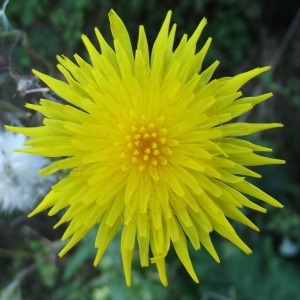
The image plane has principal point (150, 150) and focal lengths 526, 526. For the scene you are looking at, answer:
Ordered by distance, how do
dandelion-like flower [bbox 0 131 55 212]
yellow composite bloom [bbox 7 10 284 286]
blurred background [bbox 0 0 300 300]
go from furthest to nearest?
blurred background [bbox 0 0 300 300]
dandelion-like flower [bbox 0 131 55 212]
yellow composite bloom [bbox 7 10 284 286]

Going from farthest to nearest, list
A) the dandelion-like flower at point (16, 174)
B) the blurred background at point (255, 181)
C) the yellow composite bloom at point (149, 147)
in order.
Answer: the blurred background at point (255, 181), the dandelion-like flower at point (16, 174), the yellow composite bloom at point (149, 147)

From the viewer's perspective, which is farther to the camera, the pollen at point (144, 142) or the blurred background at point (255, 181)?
the blurred background at point (255, 181)

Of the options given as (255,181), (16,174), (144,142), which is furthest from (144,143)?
(255,181)

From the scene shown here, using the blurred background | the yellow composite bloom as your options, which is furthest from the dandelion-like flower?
the yellow composite bloom

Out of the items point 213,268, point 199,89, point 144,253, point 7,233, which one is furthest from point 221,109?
point 7,233

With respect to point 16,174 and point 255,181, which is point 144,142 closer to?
point 16,174

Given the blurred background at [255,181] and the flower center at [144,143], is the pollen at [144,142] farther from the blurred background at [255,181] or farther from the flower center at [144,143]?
the blurred background at [255,181]

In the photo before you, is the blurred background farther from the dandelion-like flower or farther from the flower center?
the flower center

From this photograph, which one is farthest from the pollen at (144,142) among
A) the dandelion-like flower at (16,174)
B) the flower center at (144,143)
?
the dandelion-like flower at (16,174)

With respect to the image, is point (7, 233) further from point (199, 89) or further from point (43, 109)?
point (199, 89)

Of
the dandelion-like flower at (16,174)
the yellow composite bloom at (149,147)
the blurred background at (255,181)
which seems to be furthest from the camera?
the blurred background at (255,181)
